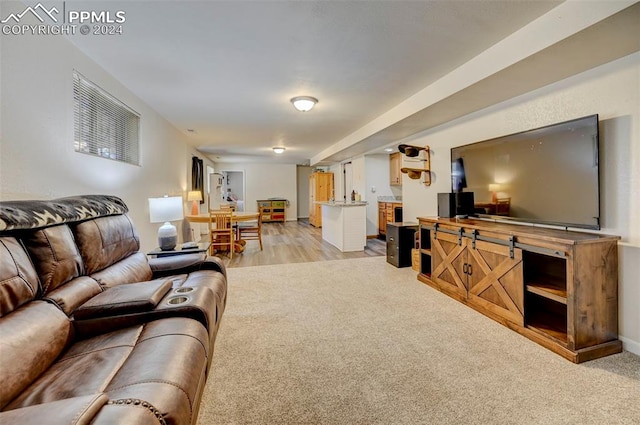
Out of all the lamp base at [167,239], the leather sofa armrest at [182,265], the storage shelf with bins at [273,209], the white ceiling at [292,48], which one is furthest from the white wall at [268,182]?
the leather sofa armrest at [182,265]

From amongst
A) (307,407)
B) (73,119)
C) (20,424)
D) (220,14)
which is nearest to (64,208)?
(73,119)

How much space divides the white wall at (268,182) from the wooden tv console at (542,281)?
8.63 m

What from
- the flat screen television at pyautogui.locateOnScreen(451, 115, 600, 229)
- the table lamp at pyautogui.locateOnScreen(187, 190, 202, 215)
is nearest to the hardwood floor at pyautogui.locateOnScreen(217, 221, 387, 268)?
the table lamp at pyautogui.locateOnScreen(187, 190, 202, 215)

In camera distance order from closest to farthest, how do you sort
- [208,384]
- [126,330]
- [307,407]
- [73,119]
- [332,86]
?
[126,330] < [307,407] < [208,384] < [73,119] < [332,86]

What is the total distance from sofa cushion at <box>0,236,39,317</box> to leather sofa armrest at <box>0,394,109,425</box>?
608mm

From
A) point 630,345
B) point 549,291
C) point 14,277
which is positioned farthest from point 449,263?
point 14,277

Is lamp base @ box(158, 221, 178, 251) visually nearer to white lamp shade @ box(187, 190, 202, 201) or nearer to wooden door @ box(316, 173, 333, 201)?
white lamp shade @ box(187, 190, 202, 201)

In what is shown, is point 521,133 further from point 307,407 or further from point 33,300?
point 33,300

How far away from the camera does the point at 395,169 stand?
267 inches

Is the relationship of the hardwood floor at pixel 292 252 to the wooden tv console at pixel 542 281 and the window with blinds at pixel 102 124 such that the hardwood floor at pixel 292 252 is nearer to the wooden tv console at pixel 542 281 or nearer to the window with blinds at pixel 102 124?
the window with blinds at pixel 102 124

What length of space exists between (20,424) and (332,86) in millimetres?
3343

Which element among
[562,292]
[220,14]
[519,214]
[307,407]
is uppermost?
[220,14]

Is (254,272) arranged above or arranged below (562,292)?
below

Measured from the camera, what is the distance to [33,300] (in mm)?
1300
